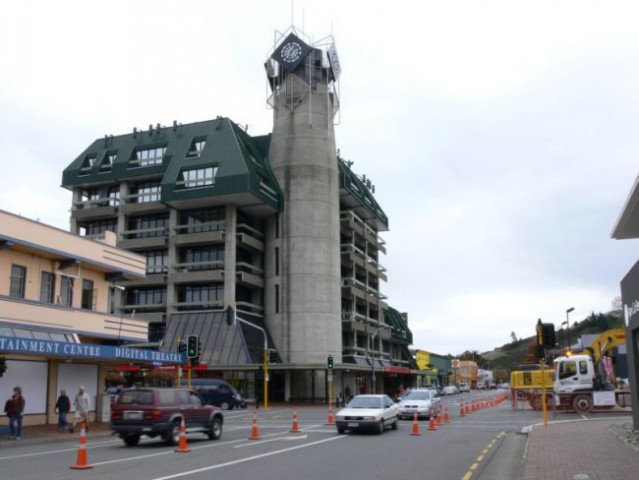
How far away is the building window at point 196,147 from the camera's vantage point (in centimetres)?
6837

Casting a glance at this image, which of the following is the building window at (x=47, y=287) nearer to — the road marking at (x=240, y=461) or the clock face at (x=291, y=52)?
the road marking at (x=240, y=461)

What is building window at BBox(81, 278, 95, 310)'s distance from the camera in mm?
33281

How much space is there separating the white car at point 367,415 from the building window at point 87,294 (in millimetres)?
15577

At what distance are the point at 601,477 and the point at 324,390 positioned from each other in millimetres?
53747

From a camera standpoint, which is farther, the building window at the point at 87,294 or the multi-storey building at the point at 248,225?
the multi-storey building at the point at 248,225

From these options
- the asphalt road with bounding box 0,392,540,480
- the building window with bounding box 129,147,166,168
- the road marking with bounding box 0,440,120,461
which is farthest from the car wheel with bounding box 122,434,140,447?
the building window with bounding box 129,147,166,168

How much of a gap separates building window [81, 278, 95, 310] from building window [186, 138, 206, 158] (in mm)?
35427

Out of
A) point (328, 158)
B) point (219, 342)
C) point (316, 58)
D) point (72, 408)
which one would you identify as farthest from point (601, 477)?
point (316, 58)

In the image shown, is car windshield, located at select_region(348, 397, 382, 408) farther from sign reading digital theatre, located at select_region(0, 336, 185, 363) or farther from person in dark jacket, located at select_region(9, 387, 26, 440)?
person in dark jacket, located at select_region(9, 387, 26, 440)

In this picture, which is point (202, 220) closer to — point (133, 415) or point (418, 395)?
point (418, 395)

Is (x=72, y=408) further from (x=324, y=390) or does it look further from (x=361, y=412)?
(x=324, y=390)

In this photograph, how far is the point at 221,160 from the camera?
64.9m

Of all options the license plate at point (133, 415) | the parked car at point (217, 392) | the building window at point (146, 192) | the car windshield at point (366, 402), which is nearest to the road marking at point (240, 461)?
the car windshield at point (366, 402)

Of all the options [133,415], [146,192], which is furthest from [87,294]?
[146,192]
